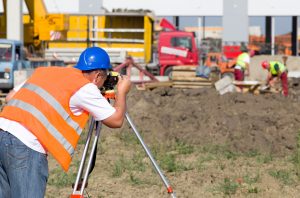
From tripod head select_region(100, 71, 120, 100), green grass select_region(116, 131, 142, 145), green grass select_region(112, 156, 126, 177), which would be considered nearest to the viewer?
tripod head select_region(100, 71, 120, 100)

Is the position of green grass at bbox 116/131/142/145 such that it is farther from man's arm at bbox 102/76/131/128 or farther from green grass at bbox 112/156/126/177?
man's arm at bbox 102/76/131/128

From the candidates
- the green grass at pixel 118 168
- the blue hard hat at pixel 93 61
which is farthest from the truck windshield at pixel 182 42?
the blue hard hat at pixel 93 61

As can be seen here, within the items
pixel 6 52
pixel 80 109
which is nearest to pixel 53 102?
pixel 80 109

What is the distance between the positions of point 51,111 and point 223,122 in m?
8.12

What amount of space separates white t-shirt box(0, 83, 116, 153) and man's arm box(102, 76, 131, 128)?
36mm

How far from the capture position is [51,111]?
161 inches

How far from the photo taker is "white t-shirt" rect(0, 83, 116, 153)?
4.06 m

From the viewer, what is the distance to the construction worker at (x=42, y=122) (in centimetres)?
405

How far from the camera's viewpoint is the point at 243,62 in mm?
21953

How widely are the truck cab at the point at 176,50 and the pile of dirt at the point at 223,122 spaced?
12.4 meters

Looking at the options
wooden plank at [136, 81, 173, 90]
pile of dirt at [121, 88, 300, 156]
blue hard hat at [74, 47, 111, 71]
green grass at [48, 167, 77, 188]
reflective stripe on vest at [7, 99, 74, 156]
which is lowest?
green grass at [48, 167, 77, 188]

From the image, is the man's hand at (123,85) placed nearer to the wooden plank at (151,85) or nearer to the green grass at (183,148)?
the green grass at (183,148)

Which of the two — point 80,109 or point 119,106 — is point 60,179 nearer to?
point 119,106

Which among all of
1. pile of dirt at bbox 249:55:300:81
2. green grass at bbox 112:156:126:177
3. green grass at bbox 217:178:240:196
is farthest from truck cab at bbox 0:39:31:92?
pile of dirt at bbox 249:55:300:81
